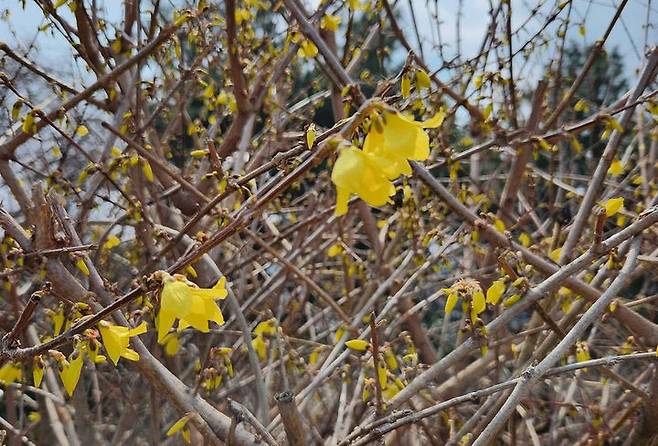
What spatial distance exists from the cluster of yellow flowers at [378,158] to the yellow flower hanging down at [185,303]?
1.16 ft

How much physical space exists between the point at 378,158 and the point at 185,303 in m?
0.46

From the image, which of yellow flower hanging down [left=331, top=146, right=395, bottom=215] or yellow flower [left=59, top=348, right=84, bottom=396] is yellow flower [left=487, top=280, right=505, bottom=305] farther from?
yellow flower [left=59, top=348, right=84, bottom=396]

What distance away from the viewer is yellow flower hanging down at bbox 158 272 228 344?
1243 millimetres

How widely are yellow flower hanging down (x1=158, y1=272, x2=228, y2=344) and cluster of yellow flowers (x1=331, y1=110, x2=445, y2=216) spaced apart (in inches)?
13.9

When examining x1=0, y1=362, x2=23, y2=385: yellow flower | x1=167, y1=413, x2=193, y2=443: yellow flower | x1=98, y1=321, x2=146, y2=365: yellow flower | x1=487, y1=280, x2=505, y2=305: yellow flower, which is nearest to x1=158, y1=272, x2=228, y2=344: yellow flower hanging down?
x1=98, y1=321, x2=146, y2=365: yellow flower

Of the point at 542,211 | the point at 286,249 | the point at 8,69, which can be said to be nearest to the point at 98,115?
the point at 8,69

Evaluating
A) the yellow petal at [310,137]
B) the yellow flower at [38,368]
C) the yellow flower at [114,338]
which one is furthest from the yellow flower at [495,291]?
the yellow flower at [38,368]

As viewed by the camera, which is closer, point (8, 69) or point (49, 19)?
point (49, 19)

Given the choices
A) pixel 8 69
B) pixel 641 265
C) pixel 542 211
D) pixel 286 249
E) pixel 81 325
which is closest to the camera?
pixel 81 325

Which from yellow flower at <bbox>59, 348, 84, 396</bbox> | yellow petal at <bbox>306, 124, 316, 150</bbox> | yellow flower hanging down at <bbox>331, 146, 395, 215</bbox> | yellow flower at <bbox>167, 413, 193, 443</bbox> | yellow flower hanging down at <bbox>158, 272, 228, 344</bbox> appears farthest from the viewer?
yellow flower at <bbox>167, 413, 193, 443</bbox>

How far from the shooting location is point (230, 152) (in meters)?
3.47

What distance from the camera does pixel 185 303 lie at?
124cm

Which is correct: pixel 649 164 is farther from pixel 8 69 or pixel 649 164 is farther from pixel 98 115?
pixel 8 69

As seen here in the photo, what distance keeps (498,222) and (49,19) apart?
6.96ft
